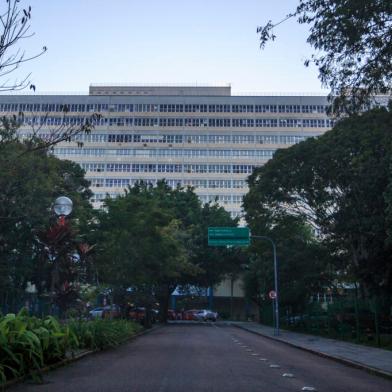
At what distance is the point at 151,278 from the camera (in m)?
30.3

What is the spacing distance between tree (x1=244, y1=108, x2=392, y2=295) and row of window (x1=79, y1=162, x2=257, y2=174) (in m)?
40.5

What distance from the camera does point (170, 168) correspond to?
257 ft

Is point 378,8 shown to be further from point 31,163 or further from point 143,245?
point 143,245

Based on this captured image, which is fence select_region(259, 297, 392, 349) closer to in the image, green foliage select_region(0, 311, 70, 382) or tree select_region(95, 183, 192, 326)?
tree select_region(95, 183, 192, 326)

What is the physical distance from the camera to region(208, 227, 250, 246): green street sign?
31.7 metres

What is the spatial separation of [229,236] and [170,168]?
47098 millimetres

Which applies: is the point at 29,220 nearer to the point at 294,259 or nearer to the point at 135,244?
the point at 135,244

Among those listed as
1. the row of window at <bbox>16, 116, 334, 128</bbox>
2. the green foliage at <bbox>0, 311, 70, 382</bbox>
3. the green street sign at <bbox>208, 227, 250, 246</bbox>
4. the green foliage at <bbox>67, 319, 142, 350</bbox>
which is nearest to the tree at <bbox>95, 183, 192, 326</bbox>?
the green street sign at <bbox>208, 227, 250, 246</bbox>

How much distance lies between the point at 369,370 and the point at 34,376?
8.48 meters

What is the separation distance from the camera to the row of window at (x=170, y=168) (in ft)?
254

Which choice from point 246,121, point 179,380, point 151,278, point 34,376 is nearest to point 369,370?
point 179,380

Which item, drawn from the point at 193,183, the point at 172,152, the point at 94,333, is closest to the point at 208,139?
the point at 172,152

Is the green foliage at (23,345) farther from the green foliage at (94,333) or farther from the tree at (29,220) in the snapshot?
the tree at (29,220)

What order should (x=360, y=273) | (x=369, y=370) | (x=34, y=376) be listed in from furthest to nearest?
(x=360, y=273), (x=369, y=370), (x=34, y=376)
